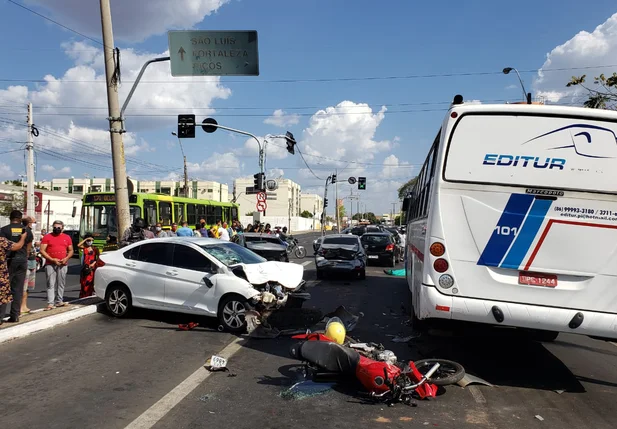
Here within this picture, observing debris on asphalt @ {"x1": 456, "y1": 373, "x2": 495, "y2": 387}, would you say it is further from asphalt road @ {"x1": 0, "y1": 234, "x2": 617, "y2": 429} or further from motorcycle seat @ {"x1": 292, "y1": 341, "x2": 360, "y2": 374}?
motorcycle seat @ {"x1": 292, "y1": 341, "x2": 360, "y2": 374}

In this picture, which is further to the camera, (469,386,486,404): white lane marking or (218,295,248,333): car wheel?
(218,295,248,333): car wheel

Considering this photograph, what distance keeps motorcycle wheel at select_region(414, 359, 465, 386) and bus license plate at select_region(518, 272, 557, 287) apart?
1.26 metres

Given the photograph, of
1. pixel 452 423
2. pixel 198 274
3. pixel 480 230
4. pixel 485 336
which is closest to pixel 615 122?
pixel 480 230

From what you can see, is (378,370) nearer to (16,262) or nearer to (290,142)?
(16,262)

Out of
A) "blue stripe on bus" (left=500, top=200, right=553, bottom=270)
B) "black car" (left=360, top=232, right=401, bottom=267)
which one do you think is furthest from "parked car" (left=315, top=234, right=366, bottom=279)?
"blue stripe on bus" (left=500, top=200, right=553, bottom=270)

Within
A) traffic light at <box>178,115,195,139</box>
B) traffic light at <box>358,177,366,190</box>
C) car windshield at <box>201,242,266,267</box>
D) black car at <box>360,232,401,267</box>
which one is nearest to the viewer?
car windshield at <box>201,242,266,267</box>

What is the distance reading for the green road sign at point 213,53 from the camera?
41.0ft

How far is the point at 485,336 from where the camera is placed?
883 cm

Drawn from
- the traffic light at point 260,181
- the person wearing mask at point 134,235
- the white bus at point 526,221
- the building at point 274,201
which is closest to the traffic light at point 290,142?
the traffic light at point 260,181

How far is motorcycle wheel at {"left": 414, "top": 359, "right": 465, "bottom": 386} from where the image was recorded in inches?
227

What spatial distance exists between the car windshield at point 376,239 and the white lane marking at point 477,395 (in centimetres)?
1851

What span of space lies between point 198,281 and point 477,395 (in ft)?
17.3

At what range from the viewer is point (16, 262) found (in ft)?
29.1

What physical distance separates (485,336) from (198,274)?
5.15m
